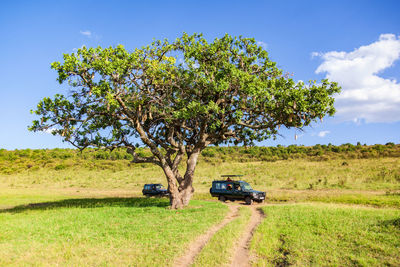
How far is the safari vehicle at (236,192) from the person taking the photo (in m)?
24.4

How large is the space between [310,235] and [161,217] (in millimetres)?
8996

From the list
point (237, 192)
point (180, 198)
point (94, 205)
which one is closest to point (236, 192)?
point (237, 192)

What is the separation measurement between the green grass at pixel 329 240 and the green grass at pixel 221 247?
2.93 feet

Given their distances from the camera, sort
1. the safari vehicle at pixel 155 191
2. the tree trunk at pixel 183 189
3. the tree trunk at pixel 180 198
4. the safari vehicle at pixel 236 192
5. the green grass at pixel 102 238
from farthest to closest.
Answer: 1. the safari vehicle at pixel 155 191
2. the safari vehicle at pixel 236 192
3. the tree trunk at pixel 183 189
4. the tree trunk at pixel 180 198
5. the green grass at pixel 102 238

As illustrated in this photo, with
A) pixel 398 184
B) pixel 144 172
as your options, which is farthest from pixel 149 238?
pixel 144 172

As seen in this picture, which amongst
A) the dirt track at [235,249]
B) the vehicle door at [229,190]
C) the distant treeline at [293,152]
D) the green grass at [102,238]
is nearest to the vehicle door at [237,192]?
the vehicle door at [229,190]

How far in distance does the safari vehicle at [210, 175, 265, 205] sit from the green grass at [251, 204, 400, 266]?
876cm

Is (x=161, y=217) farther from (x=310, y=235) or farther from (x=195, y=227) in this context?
(x=310, y=235)

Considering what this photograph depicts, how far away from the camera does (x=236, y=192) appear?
25.6m

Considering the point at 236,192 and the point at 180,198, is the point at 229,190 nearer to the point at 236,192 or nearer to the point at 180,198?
the point at 236,192

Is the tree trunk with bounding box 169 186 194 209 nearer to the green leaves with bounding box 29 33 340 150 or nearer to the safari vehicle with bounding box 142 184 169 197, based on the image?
the green leaves with bounding box 29 33 340 150

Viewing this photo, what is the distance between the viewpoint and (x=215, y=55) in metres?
20.8

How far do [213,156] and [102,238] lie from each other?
231 feet

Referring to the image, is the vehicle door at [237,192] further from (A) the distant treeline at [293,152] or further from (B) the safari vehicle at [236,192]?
(A) the distant treeline at [293,152]
